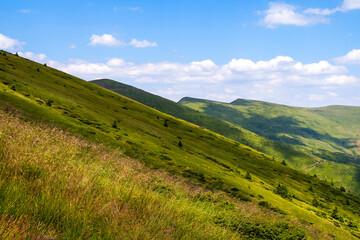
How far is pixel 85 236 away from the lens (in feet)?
15.3

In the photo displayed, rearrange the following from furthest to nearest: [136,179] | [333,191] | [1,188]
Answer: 1. [333,191]
2. [136,179]
3. [1,188]

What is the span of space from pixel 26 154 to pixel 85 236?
3.65 meters

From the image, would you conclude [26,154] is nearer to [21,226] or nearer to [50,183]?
[50,183]

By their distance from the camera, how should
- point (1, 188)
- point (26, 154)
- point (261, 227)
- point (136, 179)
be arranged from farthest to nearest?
point (261, 227) < point (136, 179) < point (26, 154) < point (1, 188)

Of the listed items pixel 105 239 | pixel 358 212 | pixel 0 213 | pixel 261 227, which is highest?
pixel 0 213

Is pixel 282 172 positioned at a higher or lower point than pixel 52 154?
lower

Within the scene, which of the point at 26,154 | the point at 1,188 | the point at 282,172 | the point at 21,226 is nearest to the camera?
the point at 21,226

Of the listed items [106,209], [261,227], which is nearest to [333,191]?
[261,227]

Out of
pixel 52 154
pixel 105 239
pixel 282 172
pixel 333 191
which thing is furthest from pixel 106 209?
pixel 333 191

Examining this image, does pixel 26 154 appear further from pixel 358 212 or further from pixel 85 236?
pixel 358 212

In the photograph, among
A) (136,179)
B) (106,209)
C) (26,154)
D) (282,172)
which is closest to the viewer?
(106,209)

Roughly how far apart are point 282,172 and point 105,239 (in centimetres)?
12484

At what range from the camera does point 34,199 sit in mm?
5109

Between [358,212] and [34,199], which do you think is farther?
[358,212]
